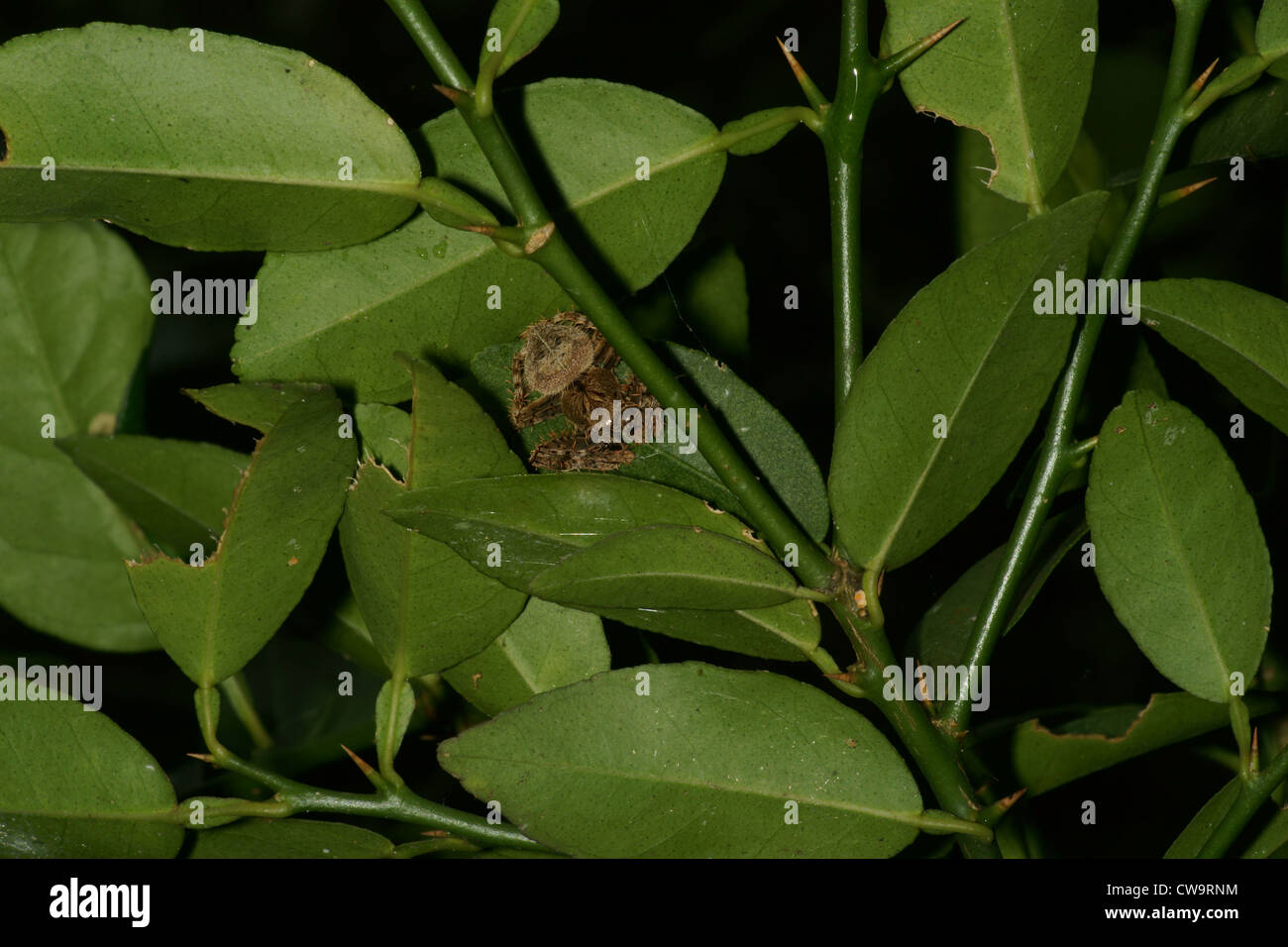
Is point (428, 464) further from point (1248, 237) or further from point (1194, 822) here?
point (1248, 237)

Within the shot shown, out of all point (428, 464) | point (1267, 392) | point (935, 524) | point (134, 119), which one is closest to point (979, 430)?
point (935, 524)

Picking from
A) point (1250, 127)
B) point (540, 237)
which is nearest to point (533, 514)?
point (540, 237)

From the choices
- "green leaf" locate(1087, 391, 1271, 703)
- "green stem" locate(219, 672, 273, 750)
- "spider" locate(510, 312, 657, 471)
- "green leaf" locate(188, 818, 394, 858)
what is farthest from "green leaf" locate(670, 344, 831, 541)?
"green stem" locate(219, 672, 273, 750)

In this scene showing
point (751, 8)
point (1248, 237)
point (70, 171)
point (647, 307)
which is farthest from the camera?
point (751, 8)

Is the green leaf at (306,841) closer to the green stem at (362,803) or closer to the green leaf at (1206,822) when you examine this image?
the green stem at (362,803)

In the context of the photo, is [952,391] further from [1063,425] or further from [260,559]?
[260,559]
